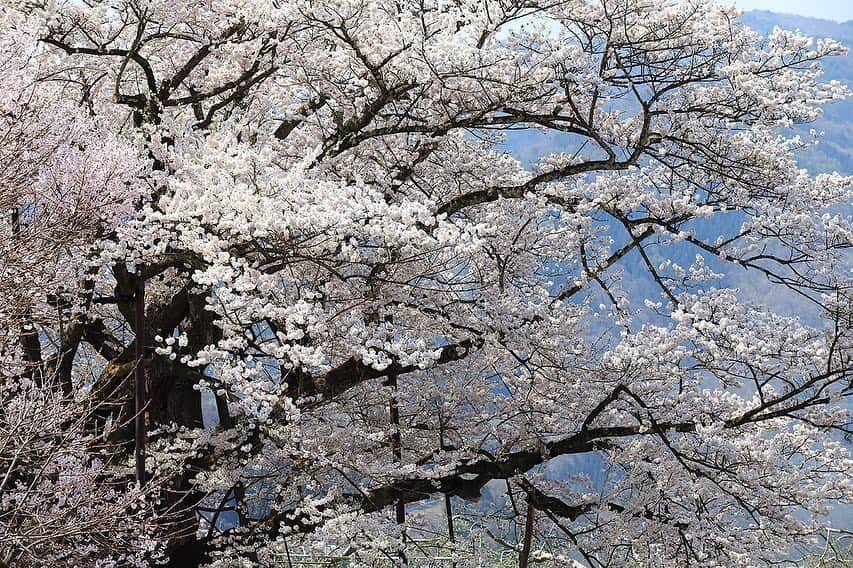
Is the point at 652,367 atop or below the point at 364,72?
below

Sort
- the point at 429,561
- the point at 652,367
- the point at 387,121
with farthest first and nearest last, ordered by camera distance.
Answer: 1. the point at 429,561
2. the point at 387,121
3. the point at 652,367

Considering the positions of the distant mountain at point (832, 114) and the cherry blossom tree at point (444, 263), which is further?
the distant mountain at point (832, 114)

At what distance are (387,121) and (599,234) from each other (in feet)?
7.17

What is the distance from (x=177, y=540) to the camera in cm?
697

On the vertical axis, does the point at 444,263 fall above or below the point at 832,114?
below

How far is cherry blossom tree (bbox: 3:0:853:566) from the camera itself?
5.11m

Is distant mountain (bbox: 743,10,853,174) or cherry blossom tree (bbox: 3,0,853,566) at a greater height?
distant mountain (bbox: 743,10,853,174)

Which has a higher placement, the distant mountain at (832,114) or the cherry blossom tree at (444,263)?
the distant mountain at (832,114)

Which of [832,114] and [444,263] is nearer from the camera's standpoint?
[444,263]

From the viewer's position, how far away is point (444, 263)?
5.90 metres

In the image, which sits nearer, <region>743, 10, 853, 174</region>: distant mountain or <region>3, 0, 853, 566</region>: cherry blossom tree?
<region>3, 0, 853, 566</region>: cherry blossom tree

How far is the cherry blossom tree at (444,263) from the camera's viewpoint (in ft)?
16.8

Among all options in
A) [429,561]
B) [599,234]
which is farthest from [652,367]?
[429,561]

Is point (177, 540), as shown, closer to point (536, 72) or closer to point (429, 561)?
point (429, 561)
